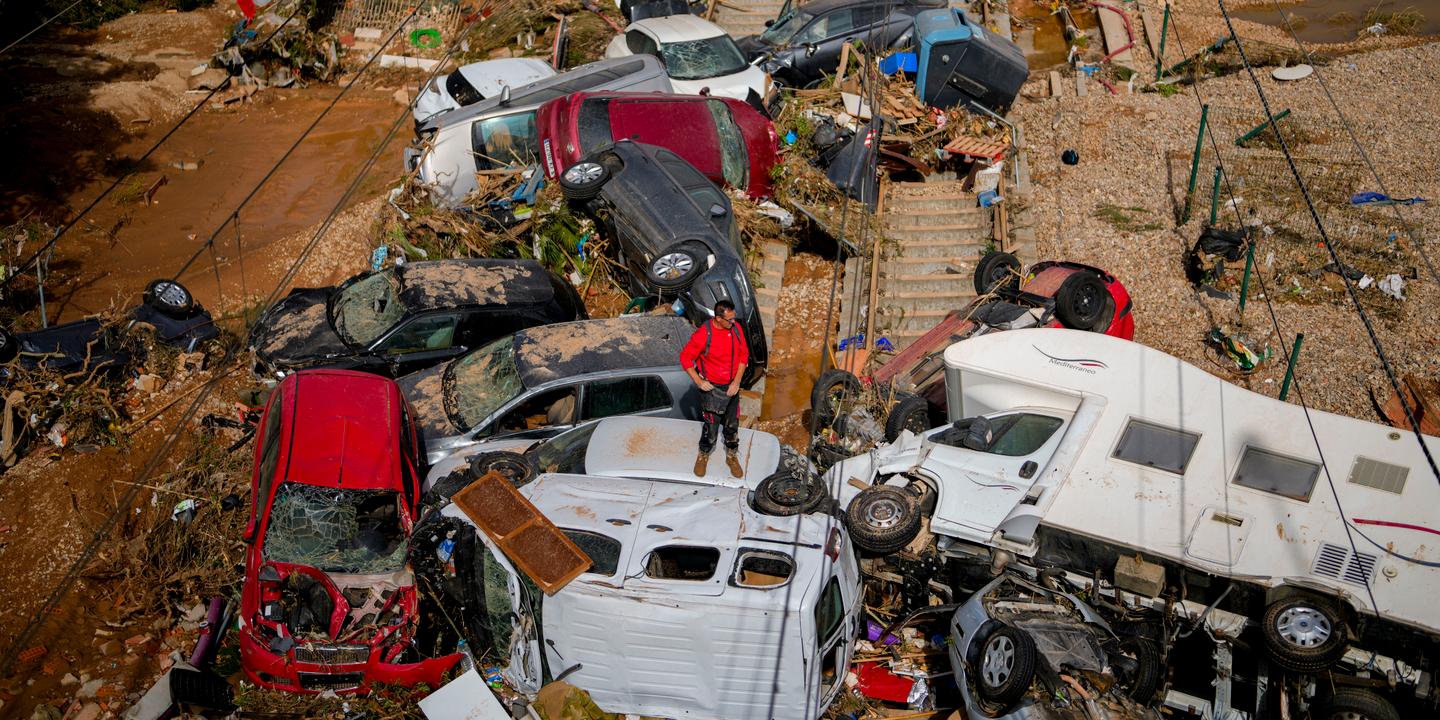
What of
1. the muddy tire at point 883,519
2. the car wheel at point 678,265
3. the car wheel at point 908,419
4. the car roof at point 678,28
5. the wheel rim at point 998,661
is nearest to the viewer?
the wheel rim at point 998,661

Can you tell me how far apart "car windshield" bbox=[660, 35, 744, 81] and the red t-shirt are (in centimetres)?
797

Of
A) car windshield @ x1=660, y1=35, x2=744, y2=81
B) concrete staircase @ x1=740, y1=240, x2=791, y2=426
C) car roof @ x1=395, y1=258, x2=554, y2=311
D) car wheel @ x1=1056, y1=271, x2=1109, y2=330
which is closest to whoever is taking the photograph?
car wheel @ x1=1056, y1=271, x2=1109, y2=330

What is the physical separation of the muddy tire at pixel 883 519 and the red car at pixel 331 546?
120 inches

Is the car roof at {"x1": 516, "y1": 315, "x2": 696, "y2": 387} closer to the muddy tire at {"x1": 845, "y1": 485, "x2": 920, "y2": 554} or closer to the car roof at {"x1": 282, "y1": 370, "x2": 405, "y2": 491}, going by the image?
the car roof at {"x1": 282, "y1": 370, "x2": 405, "y2": 491}

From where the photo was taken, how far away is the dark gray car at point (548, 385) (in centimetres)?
874

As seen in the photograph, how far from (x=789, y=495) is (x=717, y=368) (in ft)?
A: 4.63

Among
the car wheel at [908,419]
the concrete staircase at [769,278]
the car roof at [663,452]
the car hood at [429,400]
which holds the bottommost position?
the concrete staircase at [769,278]

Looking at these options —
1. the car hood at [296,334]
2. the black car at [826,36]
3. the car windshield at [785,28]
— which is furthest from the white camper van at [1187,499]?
the car windshield at [785,28]

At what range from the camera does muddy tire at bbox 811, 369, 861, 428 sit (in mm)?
9820

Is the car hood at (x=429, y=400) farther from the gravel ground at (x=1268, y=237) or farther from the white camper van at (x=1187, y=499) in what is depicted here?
the gravel ground at (x=1268, y=237)

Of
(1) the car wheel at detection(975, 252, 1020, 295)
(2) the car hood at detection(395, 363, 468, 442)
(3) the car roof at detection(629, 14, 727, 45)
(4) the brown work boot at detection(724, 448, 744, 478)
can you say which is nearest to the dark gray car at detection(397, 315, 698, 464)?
(2) the car hood at detection(395, 363, 468, 442)

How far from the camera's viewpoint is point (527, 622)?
665 cm

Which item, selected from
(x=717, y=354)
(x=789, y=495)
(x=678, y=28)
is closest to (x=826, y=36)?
(x=678, y=28)

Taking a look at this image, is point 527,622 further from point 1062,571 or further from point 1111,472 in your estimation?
point 1111,472
